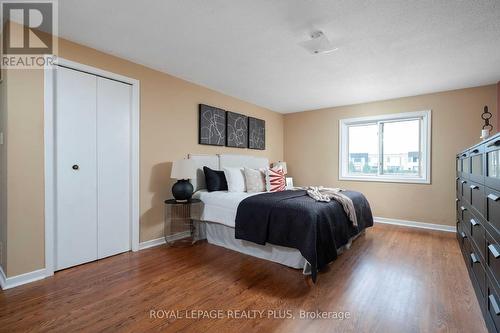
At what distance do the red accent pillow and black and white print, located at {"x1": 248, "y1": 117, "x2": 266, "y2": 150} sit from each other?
44.8 inches

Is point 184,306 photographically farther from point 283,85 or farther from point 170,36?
point 283,85

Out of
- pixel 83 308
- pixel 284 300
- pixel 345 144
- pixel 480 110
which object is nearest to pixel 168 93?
pixel 83 308

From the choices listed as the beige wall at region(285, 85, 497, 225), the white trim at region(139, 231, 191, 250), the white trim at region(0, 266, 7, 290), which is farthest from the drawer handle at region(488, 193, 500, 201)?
the white trim at region(0, 266, 7, 290)

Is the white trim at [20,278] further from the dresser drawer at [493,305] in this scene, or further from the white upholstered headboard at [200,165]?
the dresser drawer at [493,305]

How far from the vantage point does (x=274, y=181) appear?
12.3 feet

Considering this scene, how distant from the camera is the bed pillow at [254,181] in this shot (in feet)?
11.6

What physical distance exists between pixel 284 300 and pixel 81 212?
222cm

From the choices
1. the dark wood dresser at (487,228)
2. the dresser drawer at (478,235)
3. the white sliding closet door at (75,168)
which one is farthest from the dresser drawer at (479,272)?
the white sliding closet door at (75,168)

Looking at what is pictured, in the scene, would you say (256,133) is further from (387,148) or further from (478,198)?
(478,198)

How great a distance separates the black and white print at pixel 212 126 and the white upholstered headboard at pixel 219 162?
26 cm

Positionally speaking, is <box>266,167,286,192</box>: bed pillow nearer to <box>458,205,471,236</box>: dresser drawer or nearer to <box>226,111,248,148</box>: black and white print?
<box>226,111,248,148</box>: black and white print

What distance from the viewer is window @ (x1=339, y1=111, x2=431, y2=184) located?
4.20 metres

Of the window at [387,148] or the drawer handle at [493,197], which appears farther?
the window at [387,148]

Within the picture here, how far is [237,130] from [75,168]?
2.63 meters
